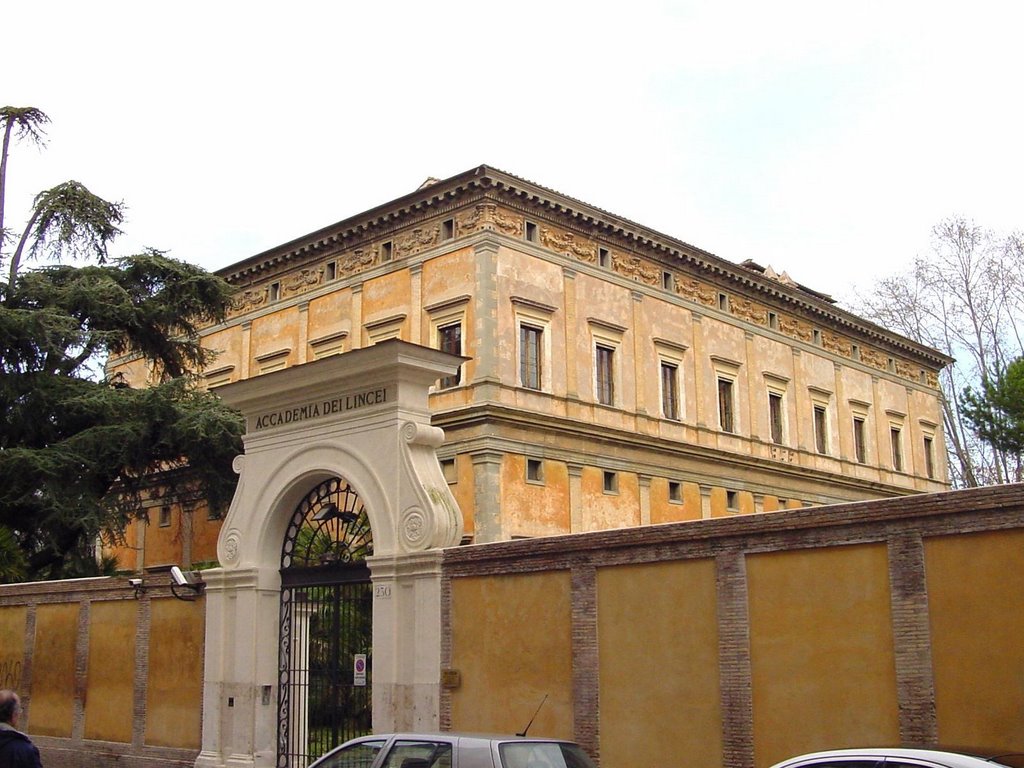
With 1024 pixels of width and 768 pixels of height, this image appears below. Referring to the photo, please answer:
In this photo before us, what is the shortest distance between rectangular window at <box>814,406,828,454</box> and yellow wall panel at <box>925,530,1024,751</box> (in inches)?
1370

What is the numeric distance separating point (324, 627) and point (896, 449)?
37821mm

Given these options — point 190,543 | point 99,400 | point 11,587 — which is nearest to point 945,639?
point 11,587

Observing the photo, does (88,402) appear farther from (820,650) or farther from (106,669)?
(820,650)

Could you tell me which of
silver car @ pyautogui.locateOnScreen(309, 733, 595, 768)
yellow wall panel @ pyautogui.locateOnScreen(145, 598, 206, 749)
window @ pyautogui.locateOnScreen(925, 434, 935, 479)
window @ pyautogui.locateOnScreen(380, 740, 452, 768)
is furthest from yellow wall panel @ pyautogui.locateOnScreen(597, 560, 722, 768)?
window @ pyautogui.locateOnScreen(925, 434, 935, 479)

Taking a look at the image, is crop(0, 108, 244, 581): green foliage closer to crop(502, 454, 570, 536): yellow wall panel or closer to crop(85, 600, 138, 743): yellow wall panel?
crop(85, 600, 138, 743): yellow wall panel

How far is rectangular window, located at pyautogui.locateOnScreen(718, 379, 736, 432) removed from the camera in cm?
3953

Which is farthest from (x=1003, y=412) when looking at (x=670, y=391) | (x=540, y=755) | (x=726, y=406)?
(x=540, y=755)

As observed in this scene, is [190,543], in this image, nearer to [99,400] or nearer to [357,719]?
[99,400]

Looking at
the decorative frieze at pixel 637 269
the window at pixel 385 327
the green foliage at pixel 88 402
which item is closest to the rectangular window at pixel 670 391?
the decorative frieze at pixel 637 269

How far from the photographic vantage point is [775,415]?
4234cm

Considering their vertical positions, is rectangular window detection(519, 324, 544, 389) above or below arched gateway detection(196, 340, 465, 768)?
above

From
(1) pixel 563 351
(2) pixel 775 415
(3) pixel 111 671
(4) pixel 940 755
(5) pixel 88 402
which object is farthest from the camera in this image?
(2) pixel 775 415

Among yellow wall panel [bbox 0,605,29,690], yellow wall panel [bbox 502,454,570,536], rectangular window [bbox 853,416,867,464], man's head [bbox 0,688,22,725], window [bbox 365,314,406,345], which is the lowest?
man's head [bbox 0,688,22,725]

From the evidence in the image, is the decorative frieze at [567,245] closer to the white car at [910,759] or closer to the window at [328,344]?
the window at [328,344]
